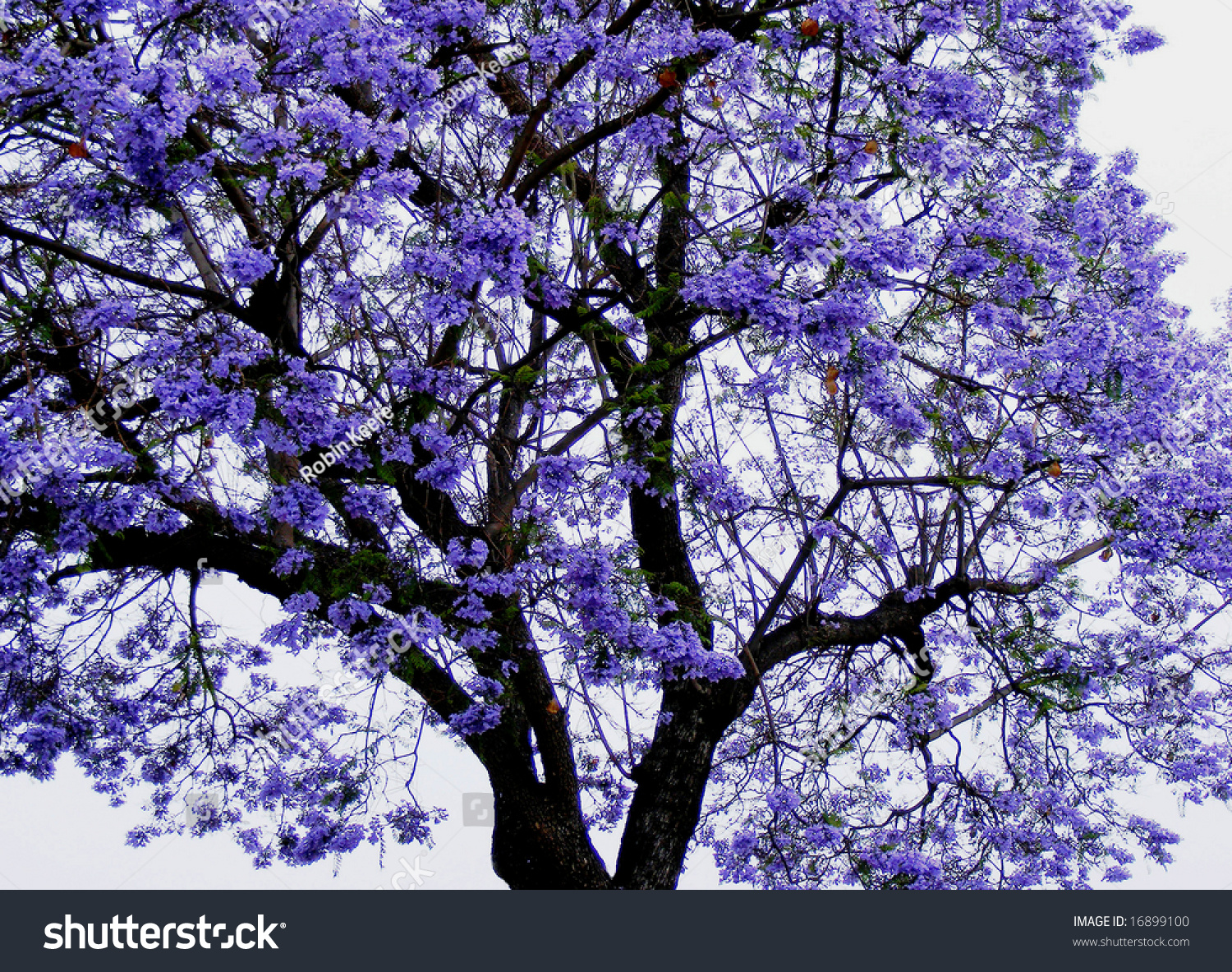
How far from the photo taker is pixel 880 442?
5.45 m

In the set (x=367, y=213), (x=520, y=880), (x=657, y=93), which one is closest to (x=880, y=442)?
(x=657, y=93)

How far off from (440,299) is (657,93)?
3.99ft

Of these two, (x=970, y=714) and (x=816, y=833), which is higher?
(x=970, y=714)

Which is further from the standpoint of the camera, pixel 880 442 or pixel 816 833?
pixel 880 442

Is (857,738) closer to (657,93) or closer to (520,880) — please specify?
(520,880)

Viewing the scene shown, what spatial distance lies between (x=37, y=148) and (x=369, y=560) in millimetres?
2294

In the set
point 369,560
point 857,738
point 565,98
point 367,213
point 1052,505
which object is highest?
point 565,98

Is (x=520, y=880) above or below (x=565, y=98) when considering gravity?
below

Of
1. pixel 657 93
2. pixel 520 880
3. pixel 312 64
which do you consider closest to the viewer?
pixel 312 64

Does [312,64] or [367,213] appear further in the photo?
[312,64]

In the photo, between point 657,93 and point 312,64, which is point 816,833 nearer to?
point 657,93

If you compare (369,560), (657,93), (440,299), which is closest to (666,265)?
(657,93)

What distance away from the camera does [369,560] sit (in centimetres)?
391

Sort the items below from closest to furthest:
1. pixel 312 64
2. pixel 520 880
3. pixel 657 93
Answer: pixel 312 64 → pixel 657 93 → pixel 520 880
